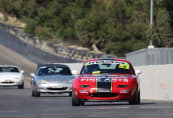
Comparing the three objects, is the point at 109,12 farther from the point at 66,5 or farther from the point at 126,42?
the point at 66,5

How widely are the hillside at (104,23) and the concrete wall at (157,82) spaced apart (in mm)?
20103

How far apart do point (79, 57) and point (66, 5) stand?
2590 centimetres

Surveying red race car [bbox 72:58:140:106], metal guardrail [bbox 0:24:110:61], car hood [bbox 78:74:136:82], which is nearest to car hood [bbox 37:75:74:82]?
red race car [bbox 72:58:140:106]

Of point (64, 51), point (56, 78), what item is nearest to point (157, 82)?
point (56, 78)

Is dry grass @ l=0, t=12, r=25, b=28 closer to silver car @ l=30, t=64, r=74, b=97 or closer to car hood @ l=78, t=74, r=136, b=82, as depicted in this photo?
silver car @ l=30, t=64, r=74, b=97

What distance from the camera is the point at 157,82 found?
23.1 meters

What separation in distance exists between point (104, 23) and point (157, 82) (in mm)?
40688

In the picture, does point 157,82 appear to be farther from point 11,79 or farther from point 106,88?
point 11,79

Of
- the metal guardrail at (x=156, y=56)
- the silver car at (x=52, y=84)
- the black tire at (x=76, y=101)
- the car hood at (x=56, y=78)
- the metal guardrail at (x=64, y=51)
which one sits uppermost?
the metal guardrail at (x=64, y=51)

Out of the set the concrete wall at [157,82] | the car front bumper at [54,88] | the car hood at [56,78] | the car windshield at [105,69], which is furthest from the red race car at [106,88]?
the car hood at [56,78]

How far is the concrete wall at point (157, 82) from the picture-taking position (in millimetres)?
22266

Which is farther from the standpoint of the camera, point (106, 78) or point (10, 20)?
point (10, 20)

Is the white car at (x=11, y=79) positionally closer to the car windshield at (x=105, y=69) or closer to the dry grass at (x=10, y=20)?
the car windshield at (x=105, y=69)

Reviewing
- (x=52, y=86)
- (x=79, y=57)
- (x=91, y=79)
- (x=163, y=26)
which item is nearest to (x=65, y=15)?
(x=79, y=57)
